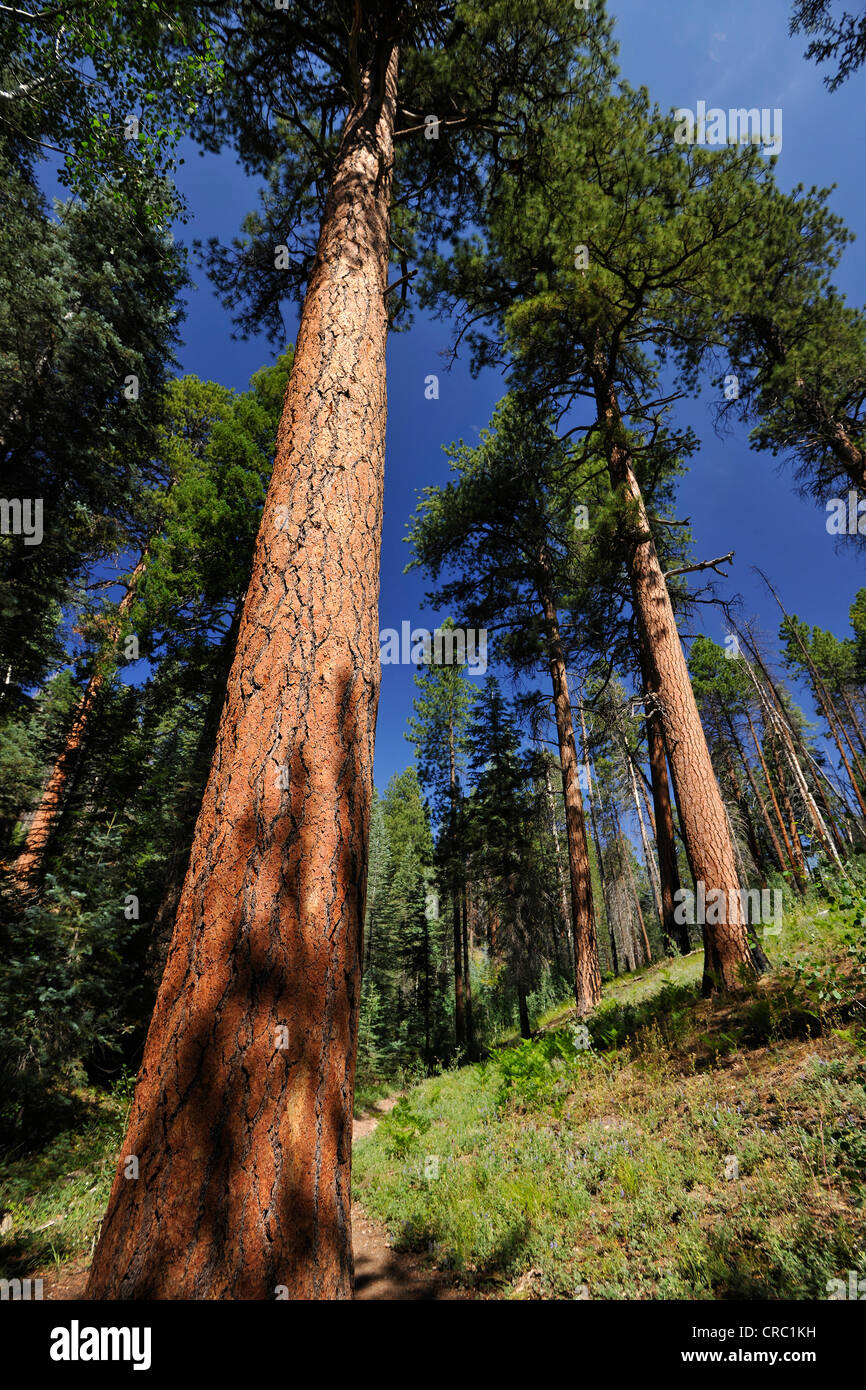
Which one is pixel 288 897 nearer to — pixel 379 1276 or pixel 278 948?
pixel 278 948

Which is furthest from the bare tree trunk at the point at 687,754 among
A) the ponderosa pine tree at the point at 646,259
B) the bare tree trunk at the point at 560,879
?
the bare tree trunk at the point at 560,879

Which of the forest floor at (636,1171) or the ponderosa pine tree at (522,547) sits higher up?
the ponderosa pine tree at (522,547)

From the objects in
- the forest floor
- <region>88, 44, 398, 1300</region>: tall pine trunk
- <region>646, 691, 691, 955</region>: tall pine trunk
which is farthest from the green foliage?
<region>646, 691, 691, 955</region>: tall pine trunk

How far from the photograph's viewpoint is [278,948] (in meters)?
1.42

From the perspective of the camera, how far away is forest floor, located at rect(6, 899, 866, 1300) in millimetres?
2658

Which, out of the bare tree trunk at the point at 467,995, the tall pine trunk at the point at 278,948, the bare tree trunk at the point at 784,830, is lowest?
the bare tree trunk at the point at 467,995

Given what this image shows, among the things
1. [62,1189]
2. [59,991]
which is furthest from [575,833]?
[62,1189]

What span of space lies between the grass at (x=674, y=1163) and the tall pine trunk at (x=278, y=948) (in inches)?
108

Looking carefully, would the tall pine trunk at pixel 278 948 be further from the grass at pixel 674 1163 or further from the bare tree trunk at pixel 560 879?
the bare tree trunk at pixel 560 879

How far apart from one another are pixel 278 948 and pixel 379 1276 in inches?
189

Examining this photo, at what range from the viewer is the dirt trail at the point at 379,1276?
3.53 metres

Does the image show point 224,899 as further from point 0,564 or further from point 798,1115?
point 0,564
